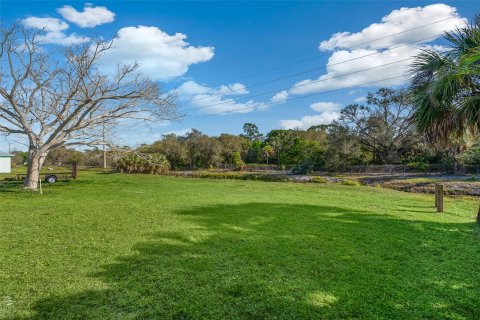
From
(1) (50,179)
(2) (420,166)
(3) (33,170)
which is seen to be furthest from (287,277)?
(2) (420,166)

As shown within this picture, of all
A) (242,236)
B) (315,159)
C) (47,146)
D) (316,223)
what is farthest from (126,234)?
(315,159)

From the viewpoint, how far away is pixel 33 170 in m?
15.0

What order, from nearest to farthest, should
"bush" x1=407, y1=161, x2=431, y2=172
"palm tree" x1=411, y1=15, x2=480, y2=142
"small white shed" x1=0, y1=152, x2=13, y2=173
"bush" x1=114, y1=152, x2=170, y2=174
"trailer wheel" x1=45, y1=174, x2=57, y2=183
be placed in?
"palm tree" x1=411, y1=15, x2=480, y2=142 < "trailer wheel" x1=45, y1=174, x2=57, y2=183 < "bush" x1=407, y1=161, x2=431, y2=172 < "bush" x1=114, y1=152, x2=170, y2=174 < "small white shed" x1=0, y1=152, x2=13, y2=173

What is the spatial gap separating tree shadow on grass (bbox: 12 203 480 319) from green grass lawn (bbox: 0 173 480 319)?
16mm

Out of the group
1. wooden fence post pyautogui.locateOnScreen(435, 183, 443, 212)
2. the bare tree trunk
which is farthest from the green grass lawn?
the bare tree trunk

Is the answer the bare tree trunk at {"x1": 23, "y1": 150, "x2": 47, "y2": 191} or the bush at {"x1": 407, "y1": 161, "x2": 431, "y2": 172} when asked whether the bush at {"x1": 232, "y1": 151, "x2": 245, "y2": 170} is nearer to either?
the bush at {"x1": 407, "y1": 161, "x2": 431, "y2": 172}

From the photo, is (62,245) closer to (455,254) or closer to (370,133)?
(455,254)

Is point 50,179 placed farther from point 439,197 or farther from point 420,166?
point 420,166

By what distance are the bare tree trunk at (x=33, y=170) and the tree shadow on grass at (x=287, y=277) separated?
11.9 m

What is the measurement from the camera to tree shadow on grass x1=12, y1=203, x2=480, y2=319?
3066 millimetres

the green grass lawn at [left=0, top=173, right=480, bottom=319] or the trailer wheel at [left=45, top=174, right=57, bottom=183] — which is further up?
the trailer wheel at [left=45, top=174, right=57, bottom=183]

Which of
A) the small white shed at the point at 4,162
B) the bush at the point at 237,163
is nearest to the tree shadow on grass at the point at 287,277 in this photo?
the bush at the point at 237,163

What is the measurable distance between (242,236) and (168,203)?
4.91 m

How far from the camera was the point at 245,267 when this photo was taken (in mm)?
4215
